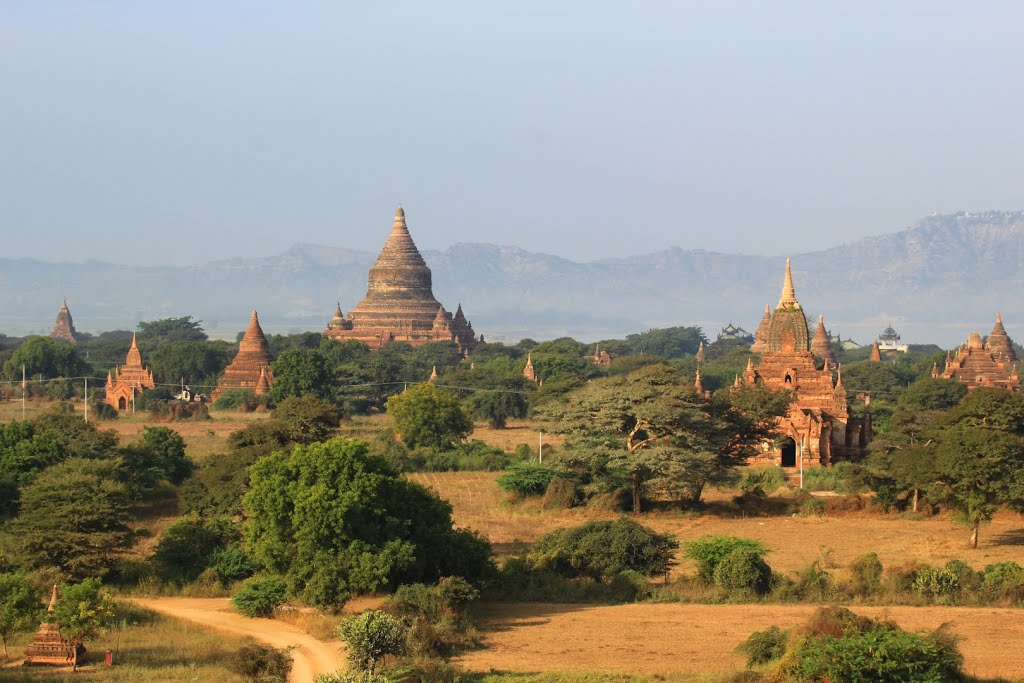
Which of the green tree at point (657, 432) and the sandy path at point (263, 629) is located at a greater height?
the green tree at point (657, 432)

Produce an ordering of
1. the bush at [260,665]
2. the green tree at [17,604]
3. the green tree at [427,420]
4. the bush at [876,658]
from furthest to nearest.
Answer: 1. the green tree at [427,420]
2. the green tree at [17,604]
3. the bush at [260,665]
4. the bush at [876,658]

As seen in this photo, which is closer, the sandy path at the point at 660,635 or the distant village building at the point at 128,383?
the sandy path at the point at 660,635

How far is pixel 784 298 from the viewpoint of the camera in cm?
5697

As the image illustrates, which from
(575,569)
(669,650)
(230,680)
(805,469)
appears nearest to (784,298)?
(805,469)

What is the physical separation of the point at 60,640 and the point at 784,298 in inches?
1494

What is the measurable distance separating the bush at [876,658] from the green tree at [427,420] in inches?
1225

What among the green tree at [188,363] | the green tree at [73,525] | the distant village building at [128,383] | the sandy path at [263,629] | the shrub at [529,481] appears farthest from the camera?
the green tree at [188,363]

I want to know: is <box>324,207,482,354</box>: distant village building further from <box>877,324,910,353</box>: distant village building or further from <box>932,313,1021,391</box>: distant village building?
<box>877,324,910,353</box>: distant village building

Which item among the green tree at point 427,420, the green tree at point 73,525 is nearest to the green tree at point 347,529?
the green tree at point 73,525

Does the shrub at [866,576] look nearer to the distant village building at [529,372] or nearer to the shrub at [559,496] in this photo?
the shrub at [559,496]

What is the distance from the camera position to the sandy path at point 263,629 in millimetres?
22344

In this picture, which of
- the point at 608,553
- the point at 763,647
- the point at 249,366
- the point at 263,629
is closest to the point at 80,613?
the point at 263,629

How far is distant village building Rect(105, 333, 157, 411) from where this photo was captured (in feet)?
247

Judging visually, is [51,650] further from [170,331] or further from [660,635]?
[170,331]
